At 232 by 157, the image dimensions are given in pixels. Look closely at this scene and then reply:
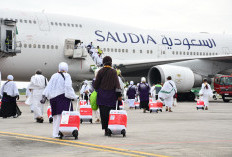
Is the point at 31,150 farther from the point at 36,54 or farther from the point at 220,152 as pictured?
the point at 36,54

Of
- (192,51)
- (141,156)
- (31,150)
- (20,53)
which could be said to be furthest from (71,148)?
(192,51)

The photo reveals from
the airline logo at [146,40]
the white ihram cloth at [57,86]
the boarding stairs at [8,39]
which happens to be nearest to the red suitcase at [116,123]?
the white ihram cloth at [57,86]

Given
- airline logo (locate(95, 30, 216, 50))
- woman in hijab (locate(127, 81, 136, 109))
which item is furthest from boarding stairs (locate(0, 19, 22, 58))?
woman in hijab (locate(127, 81, 136, 109))

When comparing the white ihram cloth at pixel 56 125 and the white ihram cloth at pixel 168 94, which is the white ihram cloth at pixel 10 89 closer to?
the white ihram cloth at pixel 56 125

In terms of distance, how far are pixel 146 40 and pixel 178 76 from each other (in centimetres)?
387

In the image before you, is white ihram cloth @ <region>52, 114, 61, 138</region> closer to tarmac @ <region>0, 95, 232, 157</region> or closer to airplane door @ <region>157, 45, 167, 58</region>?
tarmac @ <region>0, 95, 232, 157</region>

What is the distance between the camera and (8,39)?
22359 mm

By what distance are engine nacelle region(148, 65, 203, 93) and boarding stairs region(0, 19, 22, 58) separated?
25.2 feet

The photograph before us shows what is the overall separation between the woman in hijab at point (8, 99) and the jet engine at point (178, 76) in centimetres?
1179

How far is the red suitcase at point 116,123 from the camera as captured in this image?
28.5 feet

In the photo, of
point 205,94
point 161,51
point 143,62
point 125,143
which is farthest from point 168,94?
point 161,51

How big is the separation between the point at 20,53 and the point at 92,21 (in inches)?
196

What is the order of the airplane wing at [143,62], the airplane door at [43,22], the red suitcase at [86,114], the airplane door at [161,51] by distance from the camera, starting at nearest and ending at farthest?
1. the red suitcase at [86,114]
2. the airplane door at [43,22]
3. the airplane wing at [143,62]
4. the airplane door at [161,51]

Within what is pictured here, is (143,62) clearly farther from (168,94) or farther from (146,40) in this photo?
(168,94)
